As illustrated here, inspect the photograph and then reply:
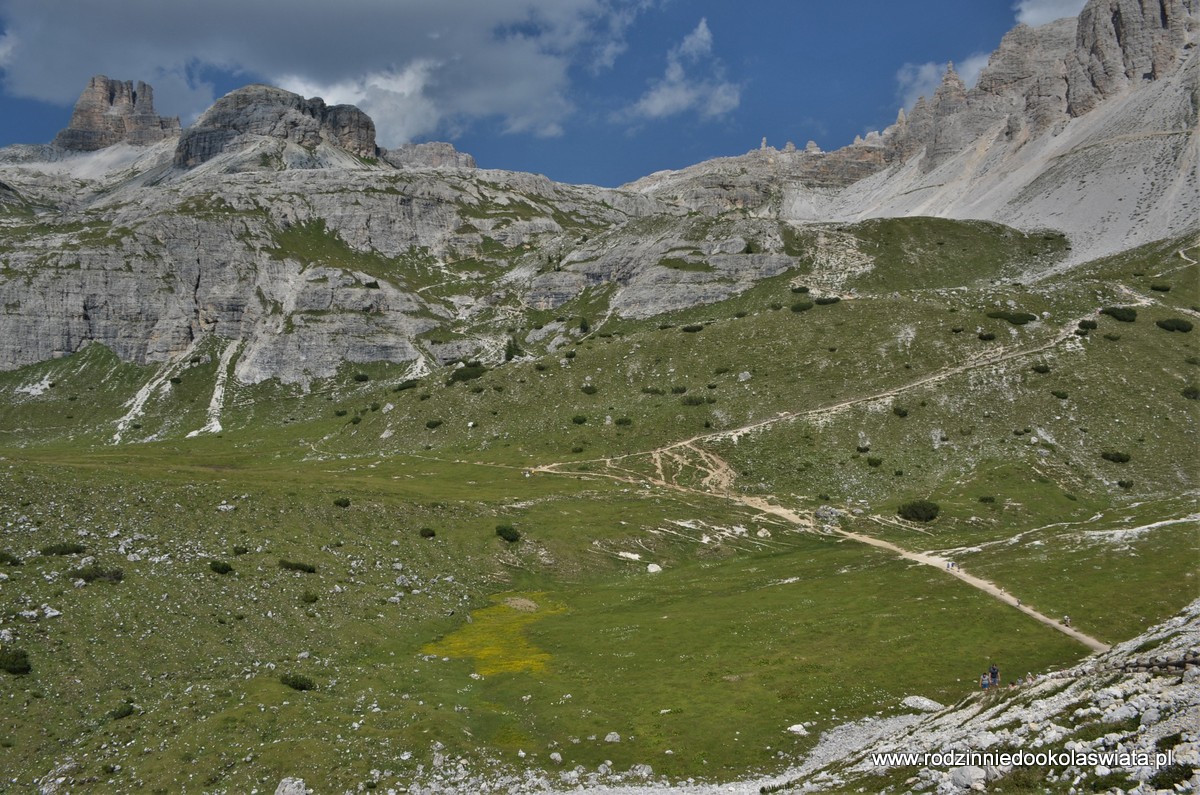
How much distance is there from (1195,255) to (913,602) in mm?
155184

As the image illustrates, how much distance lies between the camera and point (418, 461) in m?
118

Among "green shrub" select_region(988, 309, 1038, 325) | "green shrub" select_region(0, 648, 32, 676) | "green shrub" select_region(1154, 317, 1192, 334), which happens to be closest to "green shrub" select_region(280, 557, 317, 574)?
"green shrub" select_region(0, 648, 32, 676)

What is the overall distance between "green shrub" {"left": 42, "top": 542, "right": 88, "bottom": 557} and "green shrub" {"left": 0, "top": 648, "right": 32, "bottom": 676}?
1238cm

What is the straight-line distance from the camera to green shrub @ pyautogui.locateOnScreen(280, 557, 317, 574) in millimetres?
54000

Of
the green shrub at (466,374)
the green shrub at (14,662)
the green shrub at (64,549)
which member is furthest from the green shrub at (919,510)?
the green shrub at (466,374)

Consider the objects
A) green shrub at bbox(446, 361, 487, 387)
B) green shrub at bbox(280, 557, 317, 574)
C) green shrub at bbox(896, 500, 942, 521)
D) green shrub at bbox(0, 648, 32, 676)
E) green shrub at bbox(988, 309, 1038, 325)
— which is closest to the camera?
green shrub at bbox(0, 648, 32, 676)

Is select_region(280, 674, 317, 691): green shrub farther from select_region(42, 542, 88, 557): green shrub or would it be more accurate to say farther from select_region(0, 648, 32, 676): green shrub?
select_region(42, 542, 88, 557): green shrub

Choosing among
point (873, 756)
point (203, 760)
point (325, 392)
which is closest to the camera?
point (873, 756)

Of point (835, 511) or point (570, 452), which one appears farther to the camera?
point (570, 452)

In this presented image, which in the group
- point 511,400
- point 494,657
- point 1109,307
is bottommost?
point 494,657

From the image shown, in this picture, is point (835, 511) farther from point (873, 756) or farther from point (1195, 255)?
point (1195, 255)

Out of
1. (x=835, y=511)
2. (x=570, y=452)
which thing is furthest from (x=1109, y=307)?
(x=570, y=452)

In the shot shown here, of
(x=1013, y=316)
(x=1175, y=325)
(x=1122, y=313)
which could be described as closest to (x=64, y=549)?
(x=1013, y=316)

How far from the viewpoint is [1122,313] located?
389ft
